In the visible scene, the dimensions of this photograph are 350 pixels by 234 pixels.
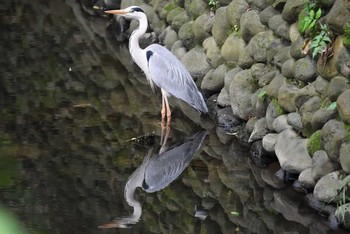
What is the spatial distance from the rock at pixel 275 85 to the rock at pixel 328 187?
1.49 m

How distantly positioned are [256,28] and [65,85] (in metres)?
2.95

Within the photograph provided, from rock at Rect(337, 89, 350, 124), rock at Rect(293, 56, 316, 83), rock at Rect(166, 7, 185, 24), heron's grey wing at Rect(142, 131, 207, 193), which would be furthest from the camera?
rock at Rect(166, 7, 185, 24)

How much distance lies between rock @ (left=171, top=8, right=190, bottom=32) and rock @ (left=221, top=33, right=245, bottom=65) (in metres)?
1.66

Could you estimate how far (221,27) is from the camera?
8.80m

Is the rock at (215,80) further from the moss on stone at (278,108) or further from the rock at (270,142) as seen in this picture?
the rock at (270,142)

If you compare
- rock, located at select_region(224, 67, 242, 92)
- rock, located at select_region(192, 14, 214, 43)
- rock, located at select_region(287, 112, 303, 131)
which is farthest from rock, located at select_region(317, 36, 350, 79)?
rock, located at select_region(192, 14, 214, 43)

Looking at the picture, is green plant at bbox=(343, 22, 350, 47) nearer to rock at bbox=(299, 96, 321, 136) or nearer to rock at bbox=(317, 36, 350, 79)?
rock at bbox=(317, 36, 350, 79)

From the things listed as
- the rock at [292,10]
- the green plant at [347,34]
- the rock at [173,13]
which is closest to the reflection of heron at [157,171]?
the rock at [292,10]

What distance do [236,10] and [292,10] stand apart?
1460 millimetres

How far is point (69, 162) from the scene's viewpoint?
709 centimetres

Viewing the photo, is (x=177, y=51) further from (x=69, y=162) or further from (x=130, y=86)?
(x=69, y=162)

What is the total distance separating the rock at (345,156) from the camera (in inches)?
222

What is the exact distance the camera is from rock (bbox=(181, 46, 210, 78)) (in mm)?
9148

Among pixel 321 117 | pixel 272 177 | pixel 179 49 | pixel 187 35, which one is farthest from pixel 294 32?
pixel 179 49
